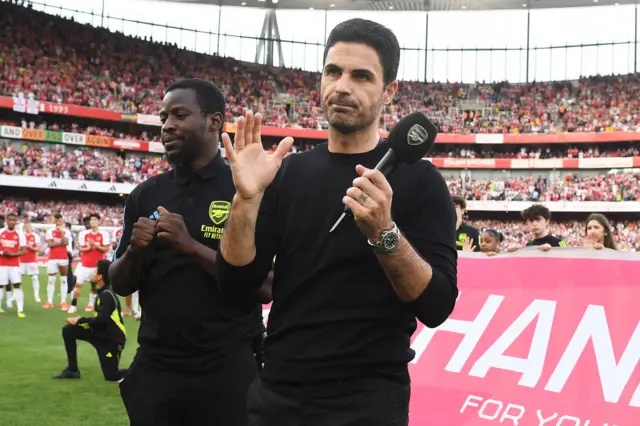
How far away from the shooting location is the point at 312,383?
207 centimetres

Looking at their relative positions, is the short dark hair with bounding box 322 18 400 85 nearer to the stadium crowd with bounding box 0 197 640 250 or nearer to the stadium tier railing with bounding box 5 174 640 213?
the stadium crowd with bounding box 0 197 640 250

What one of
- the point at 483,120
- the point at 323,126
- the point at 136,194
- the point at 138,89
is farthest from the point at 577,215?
the point at 136,194

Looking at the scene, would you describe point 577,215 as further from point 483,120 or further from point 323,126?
point 323,126

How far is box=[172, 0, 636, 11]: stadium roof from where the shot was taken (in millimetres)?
49438

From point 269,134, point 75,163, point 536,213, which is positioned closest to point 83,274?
point 536,213

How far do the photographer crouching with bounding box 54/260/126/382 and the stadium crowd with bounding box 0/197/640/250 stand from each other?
2860cm

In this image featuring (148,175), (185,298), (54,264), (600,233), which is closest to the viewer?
(185,298)

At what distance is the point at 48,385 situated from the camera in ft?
26.0

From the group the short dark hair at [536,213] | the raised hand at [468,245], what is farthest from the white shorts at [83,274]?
the short dark hair at [536,213]

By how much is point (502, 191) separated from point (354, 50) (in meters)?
48.8

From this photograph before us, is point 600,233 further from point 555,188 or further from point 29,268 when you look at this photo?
point 555,188

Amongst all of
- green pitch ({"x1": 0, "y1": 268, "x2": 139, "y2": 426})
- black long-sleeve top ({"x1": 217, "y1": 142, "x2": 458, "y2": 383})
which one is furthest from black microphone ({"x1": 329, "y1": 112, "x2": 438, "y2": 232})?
green pitch ({"x1": 0, "y1": 268, "x2": 139, "y2": 426})

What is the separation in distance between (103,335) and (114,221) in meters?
32.1

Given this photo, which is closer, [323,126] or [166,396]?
[166,396]
